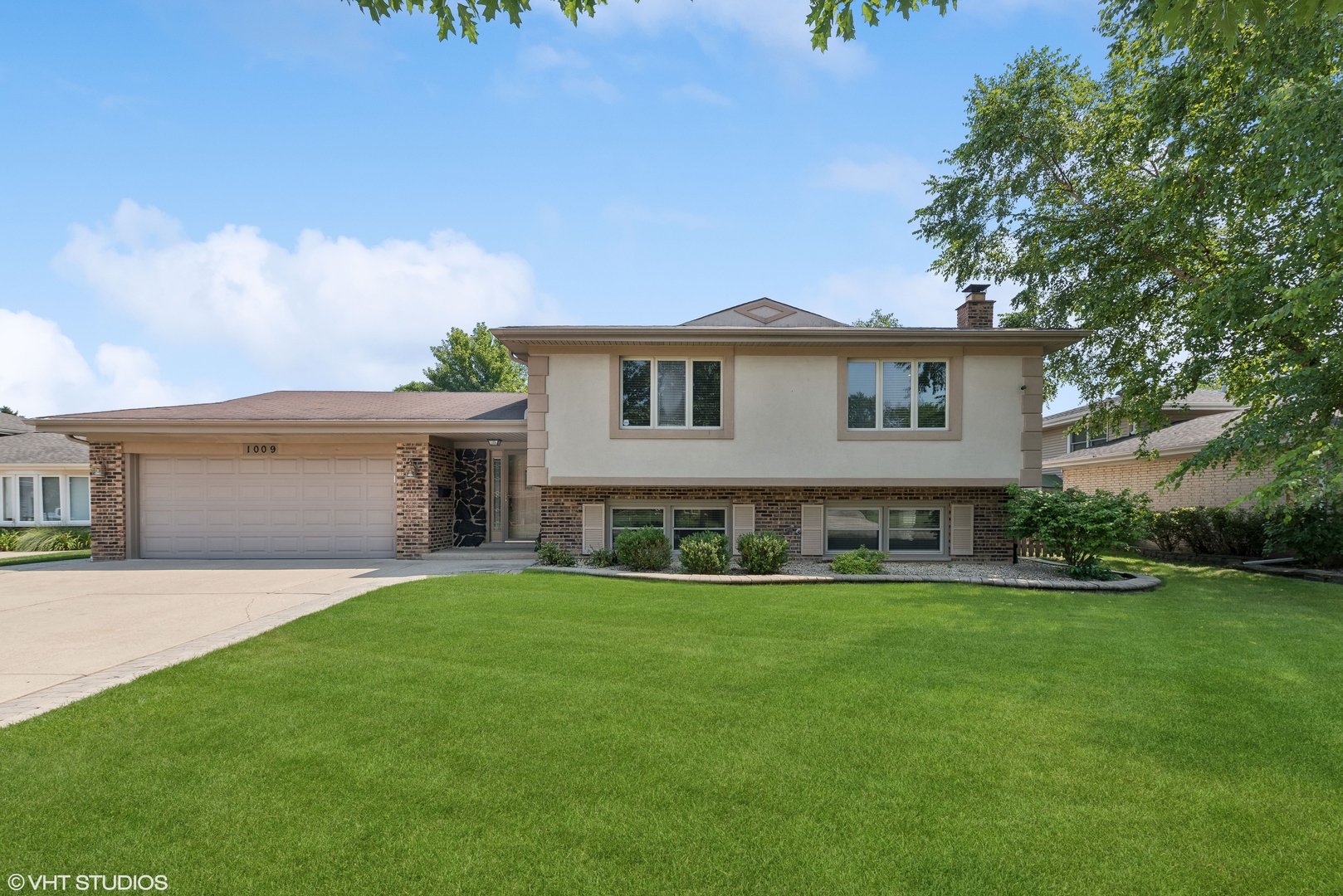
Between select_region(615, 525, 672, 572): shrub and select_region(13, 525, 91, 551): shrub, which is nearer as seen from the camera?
select_region(615, 525, 672, 572): shrub

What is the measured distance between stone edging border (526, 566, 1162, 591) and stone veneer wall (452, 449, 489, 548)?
5.56 meters

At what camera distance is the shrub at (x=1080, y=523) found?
35.4 ft

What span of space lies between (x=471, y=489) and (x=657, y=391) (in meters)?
5.69

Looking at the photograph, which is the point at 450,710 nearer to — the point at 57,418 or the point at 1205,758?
the point at 1205,758

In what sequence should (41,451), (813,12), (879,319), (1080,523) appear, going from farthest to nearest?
(879,319)
(41,451)
(1080,523)
(813,12)

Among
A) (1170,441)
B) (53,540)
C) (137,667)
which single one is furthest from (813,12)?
(53,540)

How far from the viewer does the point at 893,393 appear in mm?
12922

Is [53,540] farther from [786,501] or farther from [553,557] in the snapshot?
[786,501]

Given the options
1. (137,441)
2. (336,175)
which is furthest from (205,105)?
(137,441)

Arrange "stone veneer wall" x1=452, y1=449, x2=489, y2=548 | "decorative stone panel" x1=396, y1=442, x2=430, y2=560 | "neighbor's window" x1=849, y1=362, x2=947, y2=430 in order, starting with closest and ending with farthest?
"neighbor's window" x1=849, y1=362, x2=947, y2=430, "decorative stone panel" x1=396, y1=442, x2=430, y2=560, "stone veneer wall" x1=452, y1=449, x2=489, y2=548

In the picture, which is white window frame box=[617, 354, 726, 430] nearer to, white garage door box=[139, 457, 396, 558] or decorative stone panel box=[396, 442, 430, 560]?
decorative stone panel box=[396, 442, 430, 560]

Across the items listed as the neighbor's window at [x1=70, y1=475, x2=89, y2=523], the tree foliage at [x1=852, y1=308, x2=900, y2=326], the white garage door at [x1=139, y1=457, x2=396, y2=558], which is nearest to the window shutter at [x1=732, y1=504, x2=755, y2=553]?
the white garage door at [x1=139, y1=457, x2=396, y2=558]

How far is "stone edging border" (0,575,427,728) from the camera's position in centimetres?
452

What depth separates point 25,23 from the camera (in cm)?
817
